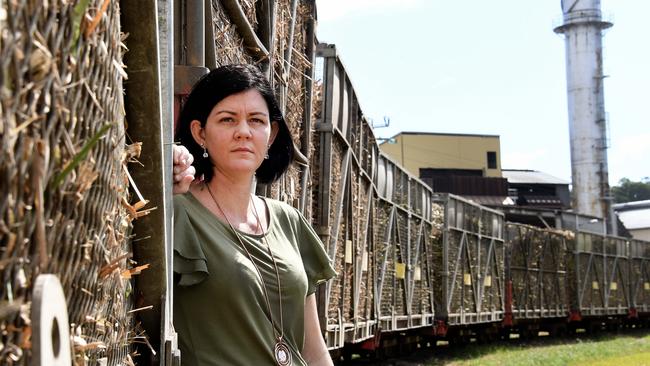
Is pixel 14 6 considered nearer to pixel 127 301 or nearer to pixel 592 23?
pixel 127 301

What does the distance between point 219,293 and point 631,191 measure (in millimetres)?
118485

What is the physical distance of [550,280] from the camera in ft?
85.0

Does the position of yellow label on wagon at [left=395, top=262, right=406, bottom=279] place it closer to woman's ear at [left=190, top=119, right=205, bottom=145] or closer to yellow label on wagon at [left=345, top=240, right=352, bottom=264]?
yellow label on wagon at [left=345, top=240, right=352, bottom=264]

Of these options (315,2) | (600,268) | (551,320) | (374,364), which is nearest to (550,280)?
(551,320)

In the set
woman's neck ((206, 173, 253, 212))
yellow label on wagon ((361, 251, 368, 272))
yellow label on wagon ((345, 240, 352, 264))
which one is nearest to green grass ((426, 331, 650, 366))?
yellow label on wagon ((361, 251, 368, 272))

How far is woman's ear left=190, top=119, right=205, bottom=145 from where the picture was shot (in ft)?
8.30

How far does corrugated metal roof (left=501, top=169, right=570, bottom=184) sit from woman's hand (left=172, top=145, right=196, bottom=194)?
177ft

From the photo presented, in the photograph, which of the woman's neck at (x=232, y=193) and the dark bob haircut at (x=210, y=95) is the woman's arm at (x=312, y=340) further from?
the dark bob haircut at (x=210, y=95)

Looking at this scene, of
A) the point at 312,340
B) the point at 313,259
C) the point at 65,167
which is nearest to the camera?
the point at 65,167

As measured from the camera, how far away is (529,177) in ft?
186

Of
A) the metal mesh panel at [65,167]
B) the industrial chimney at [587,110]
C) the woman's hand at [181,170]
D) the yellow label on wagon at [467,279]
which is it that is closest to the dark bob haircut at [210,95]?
the woman's hand at [181,170]

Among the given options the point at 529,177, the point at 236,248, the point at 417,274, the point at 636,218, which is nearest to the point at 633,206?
the point at 636,218

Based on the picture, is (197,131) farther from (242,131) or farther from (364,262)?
(364,262)

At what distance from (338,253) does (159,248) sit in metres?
6.90
